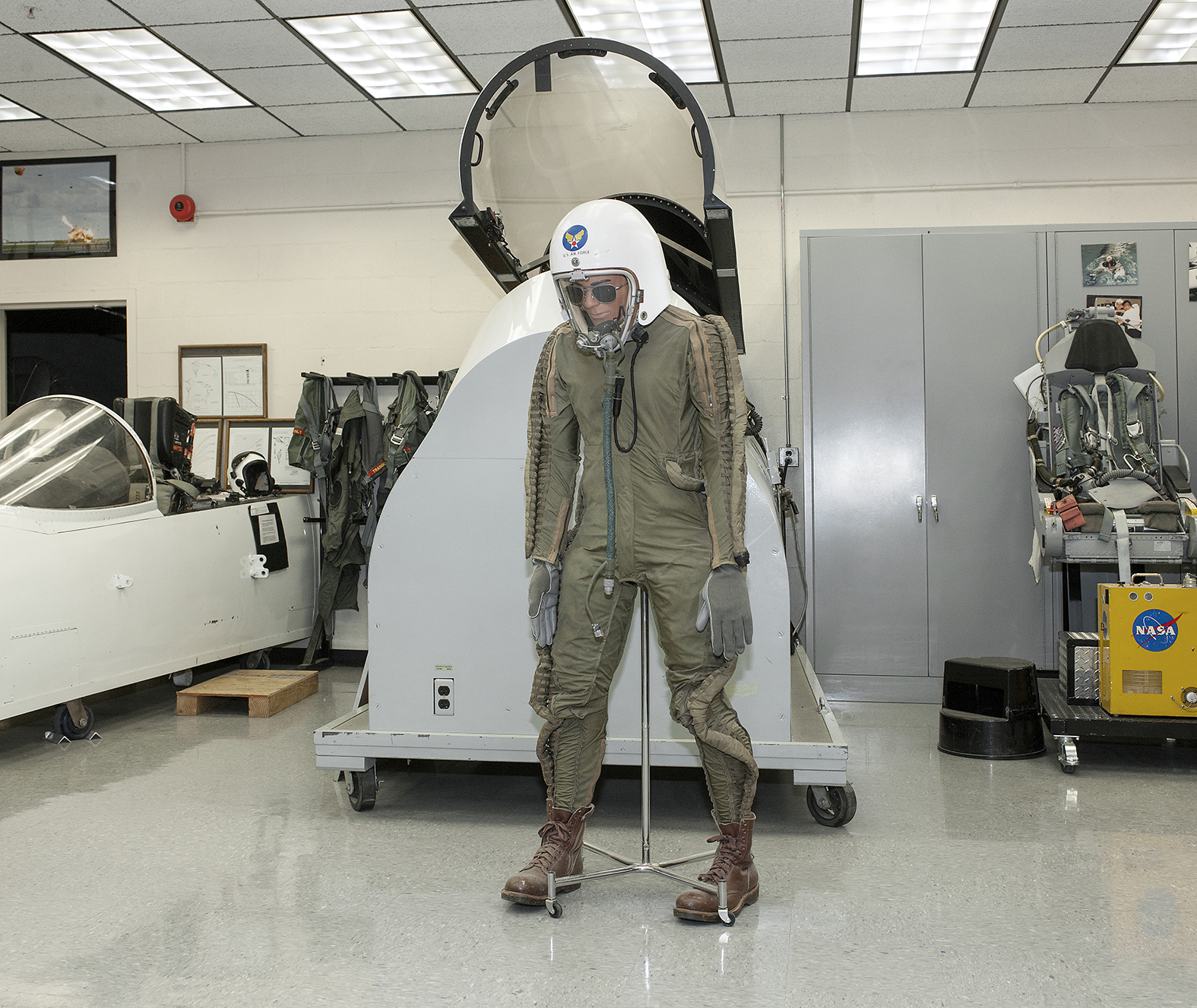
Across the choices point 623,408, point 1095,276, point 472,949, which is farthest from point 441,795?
point 1095,276

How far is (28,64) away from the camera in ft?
18.4

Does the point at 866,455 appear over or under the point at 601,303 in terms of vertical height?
under

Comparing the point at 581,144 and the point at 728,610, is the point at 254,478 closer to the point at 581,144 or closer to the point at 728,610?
the point at 581,144

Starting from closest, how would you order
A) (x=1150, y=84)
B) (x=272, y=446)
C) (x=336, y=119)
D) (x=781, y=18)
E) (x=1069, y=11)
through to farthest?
(x=1069, y=11), (x=781, y=18), (x=1150, y=84), (x=336, y=119), (x=272, y=446)

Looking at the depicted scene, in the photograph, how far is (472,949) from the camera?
2.33 metres

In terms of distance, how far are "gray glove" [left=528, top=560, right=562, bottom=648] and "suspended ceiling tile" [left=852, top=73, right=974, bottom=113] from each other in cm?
448

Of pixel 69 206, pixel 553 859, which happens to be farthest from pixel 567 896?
pixel 69 206

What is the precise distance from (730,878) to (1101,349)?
3.38 metres

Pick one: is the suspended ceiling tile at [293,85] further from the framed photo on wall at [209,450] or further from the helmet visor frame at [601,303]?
the helmet visor frame at [601,303]

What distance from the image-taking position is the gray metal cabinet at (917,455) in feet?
17.4

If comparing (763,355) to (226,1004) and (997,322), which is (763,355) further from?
(226,1004)

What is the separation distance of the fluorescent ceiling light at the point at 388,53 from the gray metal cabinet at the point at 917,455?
2419 millimetres

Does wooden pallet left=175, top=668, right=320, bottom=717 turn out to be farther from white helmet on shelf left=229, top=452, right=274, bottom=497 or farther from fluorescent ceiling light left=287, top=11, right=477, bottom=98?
fluorescent ceiling light left=287, top=11, right=477, bottom=98

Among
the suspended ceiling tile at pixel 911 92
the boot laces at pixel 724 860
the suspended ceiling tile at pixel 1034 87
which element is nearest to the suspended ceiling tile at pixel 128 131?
the suspended ceiling tile at pixel 911 92
